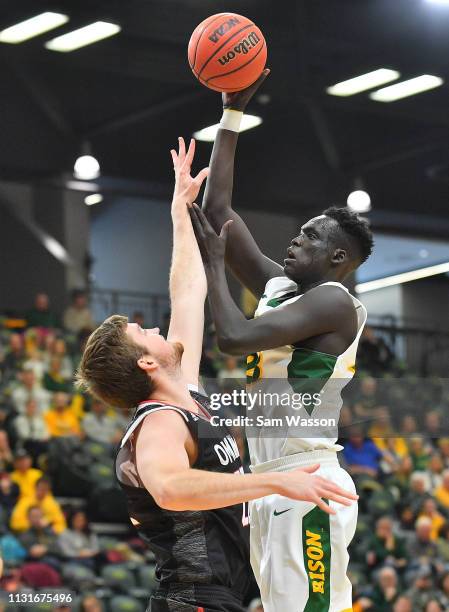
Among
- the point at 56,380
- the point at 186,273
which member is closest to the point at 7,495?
the point at 56,380

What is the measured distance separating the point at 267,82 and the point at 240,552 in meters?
12.1

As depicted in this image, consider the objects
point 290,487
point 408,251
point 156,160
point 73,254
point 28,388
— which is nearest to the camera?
point 290,487

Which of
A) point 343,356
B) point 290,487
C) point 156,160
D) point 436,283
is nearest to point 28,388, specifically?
point 156,160

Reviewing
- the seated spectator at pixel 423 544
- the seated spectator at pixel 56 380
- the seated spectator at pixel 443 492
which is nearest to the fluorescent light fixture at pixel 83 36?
the seated spectator at pixel 56 380

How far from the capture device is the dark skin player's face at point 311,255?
3980 millimetres

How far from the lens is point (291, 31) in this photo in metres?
14.3

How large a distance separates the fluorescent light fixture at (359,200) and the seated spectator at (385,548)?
632 cm

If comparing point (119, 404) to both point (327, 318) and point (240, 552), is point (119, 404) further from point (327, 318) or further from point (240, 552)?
point (327, 318)

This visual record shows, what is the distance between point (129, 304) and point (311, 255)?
48.7ft

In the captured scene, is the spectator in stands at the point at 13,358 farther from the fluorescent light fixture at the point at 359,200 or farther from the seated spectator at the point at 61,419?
the fluorescent light fixture at the point at 359,200

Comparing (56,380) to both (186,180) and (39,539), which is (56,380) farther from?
(186,180)

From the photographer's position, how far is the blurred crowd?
996cm

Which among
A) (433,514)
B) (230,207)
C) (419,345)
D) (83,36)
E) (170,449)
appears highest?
(83,36)

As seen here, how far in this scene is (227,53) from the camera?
4.08m
